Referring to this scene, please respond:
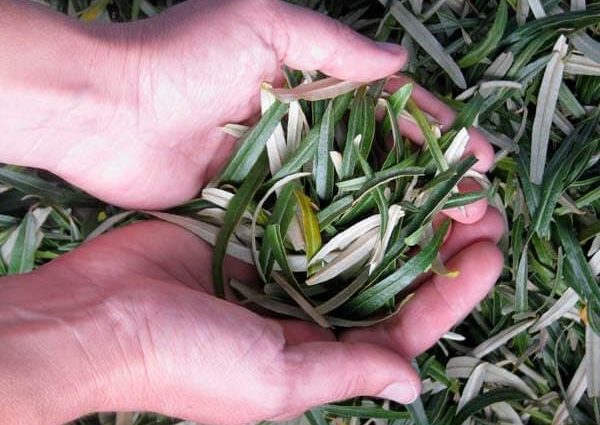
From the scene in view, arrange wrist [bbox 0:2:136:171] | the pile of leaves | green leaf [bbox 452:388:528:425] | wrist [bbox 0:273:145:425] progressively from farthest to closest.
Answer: green leaf [bbox 452:388:528:425]
the pile of leaves
wrist [bbox 0:2:136:171]
wrist [bbox 0:273:145:425]

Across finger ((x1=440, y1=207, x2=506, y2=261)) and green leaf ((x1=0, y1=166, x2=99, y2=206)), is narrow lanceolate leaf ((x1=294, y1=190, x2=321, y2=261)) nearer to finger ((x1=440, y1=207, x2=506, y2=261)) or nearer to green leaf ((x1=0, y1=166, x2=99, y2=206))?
finger ((x1=440, y1=207, x2=506, y2=261))

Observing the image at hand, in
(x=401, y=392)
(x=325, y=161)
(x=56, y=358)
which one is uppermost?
(x=325, y=161)

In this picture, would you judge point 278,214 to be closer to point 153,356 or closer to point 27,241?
point 153,356

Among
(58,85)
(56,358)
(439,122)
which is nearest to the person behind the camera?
(56,358)

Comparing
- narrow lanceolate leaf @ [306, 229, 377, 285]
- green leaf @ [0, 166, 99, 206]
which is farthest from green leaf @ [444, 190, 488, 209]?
green leaf @ [0, 166, 99, 206]

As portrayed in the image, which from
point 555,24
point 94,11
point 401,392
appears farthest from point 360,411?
point 94,11

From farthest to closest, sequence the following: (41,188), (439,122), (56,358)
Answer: (41,188) < (439,122) < (56,358)
